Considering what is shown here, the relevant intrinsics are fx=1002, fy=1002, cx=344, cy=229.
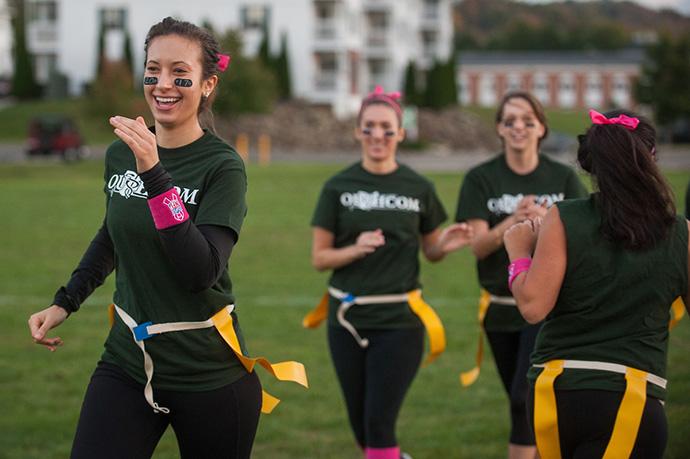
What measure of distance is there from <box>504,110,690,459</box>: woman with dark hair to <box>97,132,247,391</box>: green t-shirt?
1109 millimetres

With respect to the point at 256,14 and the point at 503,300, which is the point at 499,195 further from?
the point at 256,14

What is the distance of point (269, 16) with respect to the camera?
2479 inches

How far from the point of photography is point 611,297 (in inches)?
138

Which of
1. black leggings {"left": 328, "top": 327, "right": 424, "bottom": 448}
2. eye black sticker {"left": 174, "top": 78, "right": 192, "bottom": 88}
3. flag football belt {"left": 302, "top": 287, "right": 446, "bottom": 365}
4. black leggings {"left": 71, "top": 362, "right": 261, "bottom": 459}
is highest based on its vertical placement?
eye black sticker {"left": 174, "top": 78, "right": 192, "bottom": 88}

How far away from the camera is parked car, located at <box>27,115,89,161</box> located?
41625 mm

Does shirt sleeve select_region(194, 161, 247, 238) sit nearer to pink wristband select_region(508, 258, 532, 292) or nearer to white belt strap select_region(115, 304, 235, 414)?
white belt strap select_region(115, 304, 235, 414)

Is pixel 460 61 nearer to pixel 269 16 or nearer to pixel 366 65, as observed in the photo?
pixel 366 65

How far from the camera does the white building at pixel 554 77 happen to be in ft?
423

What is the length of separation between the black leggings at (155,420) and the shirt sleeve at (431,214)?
265cm

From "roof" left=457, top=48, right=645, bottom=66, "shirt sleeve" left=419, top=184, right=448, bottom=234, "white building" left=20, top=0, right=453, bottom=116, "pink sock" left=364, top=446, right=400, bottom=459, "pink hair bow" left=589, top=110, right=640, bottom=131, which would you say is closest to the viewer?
"pink hair bow" left=589, top=110, right=640, bottom=131

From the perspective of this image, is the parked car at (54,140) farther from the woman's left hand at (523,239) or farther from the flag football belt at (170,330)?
the woman's left hand at (523,239)

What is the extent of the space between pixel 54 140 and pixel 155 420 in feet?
131

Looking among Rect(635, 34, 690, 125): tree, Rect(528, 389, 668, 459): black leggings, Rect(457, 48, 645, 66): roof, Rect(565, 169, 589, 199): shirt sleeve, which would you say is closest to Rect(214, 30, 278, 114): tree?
Rect(635, 34, 690, 125): tree

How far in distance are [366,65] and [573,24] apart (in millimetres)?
93930
